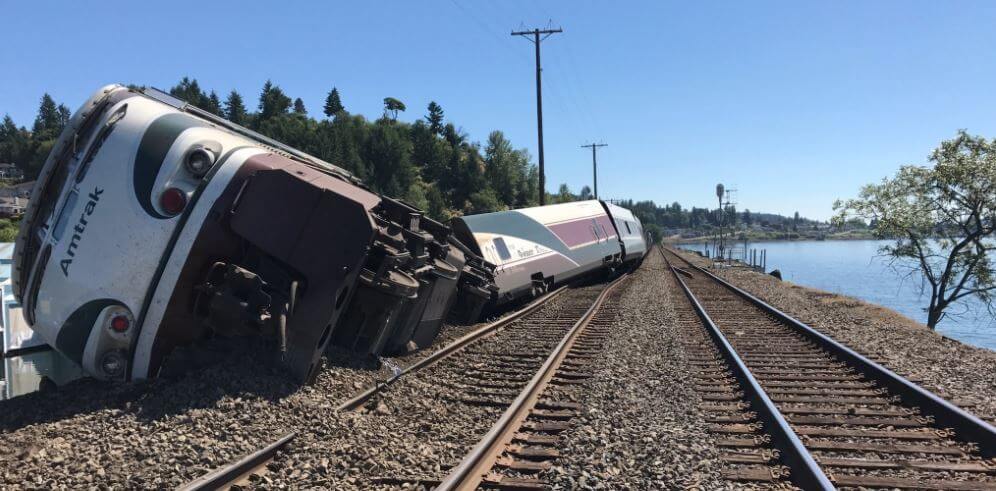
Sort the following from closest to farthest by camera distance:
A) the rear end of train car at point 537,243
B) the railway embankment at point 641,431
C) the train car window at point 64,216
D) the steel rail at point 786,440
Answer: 1. the steel rail at point 786,440
2. the railway embankment at point 641,431
3. the train car window at point 64,216
4. the rear end of train car at point 537,243

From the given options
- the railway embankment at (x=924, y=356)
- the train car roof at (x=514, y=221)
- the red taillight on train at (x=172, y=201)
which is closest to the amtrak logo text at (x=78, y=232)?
the red taillight on train at (x=172, y=201)

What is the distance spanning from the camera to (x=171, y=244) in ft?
18.5

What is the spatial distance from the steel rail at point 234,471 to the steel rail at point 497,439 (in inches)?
52.7

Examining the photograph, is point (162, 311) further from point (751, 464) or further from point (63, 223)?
point (751, 464)

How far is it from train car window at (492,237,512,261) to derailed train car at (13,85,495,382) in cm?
757

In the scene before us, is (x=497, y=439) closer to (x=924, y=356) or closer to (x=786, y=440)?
(x=786, y=440)

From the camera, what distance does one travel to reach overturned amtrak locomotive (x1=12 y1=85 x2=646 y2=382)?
5641mm

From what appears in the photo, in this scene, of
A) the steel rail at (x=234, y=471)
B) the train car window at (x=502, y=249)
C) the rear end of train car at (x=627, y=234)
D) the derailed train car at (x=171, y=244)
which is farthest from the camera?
the rear end of train car at (x=627, y=234)

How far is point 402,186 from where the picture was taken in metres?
91.4

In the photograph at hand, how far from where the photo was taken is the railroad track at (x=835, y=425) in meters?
4.41

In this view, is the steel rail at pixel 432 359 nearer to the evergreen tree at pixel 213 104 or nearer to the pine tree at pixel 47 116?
the evergreen tree at pixel 213 104

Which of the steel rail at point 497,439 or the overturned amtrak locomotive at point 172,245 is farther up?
the overturned amtrak locomotive at point 172,245

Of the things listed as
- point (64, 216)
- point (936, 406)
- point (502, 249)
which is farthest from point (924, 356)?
point (64, 216)

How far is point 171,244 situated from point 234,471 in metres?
2.47
